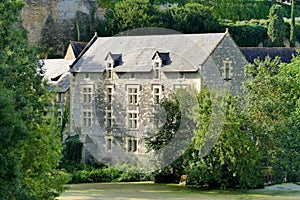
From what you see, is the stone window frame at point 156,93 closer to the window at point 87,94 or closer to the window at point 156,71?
the window at point 156,71

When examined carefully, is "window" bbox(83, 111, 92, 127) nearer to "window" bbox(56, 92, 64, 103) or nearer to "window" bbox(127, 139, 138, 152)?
"window" bbox(56, 92, 64, 103)

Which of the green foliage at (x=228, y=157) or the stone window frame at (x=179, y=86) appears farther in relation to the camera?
the stone window frame at (x=179, y=86)

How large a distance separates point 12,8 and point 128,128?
637 inches

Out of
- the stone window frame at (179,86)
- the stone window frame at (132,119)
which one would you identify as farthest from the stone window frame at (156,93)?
the stone window frame at (132,119)

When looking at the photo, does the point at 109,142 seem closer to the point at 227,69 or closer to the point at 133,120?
the point at 133,120

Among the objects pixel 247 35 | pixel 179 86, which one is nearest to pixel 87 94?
pixel 179 86

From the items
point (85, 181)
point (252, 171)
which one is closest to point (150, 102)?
point (85, 181)

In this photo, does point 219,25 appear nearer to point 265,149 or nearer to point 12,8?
point 265,149

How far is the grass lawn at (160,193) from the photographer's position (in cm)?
2853

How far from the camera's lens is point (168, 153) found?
106 feet

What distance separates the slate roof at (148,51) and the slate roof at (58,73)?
121 cm

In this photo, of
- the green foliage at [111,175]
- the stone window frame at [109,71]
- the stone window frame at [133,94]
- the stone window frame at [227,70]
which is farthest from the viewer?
the stone window frame at [109,71]

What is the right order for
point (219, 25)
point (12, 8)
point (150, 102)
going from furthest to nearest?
1. point (219, 25)
2. point (150, 102)
3. point (12, 8)

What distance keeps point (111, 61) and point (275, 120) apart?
26.6ft
